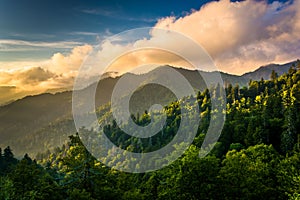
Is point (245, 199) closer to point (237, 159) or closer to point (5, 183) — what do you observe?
point (237, 159)

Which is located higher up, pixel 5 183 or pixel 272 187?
pixel 5 183

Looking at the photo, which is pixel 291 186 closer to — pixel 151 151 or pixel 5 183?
pixel 5 183

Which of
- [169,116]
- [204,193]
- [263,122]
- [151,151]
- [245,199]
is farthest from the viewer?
[169,116]

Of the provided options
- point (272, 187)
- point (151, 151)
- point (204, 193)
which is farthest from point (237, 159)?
point (151, 151)

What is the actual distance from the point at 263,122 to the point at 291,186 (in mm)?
52023

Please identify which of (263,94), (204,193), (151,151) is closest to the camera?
(204,193)

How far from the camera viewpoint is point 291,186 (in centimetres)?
3847

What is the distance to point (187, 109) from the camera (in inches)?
6875

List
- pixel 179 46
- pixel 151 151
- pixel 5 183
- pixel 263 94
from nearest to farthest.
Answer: pixel 5 183 → pixel 179 46 → pixel 151 151 → pixel 263 94

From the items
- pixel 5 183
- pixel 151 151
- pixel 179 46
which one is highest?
pixel 179 46

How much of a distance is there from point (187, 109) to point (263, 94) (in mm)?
43089

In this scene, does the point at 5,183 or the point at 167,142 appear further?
the point at 167,142

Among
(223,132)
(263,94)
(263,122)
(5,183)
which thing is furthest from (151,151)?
(5,183)

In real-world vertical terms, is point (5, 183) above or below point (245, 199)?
above
